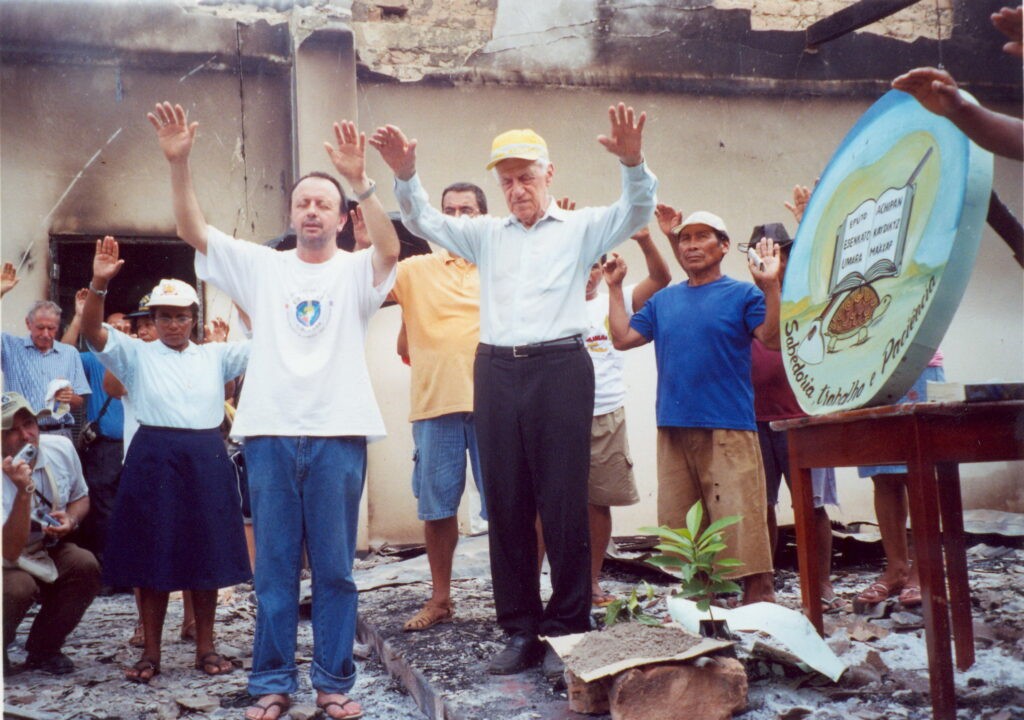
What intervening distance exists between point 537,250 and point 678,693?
1531mm

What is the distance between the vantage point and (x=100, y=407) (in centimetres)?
593

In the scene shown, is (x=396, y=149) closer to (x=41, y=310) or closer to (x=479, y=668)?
(x=479, y=668)

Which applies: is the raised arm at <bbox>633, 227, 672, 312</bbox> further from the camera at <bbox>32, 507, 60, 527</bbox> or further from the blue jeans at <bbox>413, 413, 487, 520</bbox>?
the camera at <bbox>32, 507, 60, 527</bbox>

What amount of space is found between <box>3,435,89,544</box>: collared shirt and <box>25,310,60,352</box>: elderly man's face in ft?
5.21

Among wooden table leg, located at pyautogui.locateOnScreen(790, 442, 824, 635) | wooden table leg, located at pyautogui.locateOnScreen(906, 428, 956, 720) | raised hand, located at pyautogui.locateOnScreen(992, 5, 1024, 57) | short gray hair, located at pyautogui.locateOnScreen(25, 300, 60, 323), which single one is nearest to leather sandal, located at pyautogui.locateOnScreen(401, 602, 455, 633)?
wooden table leg, located at pyautogui.locateOnScreen(790, 442, 824, 635)

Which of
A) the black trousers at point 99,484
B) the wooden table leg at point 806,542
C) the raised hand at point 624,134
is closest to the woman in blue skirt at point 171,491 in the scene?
the raised hand at point 624,134

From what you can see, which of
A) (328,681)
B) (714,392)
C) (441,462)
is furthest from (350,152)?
(328,681)

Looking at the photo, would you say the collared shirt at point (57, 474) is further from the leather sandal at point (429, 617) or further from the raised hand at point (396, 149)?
the raised hand at point (396, 149)

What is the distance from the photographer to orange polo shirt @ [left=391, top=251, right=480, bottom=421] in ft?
13.1

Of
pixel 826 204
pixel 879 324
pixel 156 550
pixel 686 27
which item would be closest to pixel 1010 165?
pixel 686 27

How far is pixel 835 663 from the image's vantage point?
8.68ft

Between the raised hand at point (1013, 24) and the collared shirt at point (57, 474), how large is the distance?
3628 millimetres

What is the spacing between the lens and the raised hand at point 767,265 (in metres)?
3.54

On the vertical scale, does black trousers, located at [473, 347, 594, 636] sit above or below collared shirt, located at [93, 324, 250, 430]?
below
